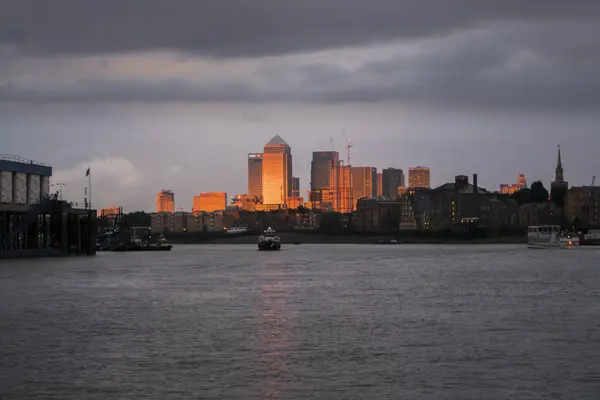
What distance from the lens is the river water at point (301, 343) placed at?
120 feet

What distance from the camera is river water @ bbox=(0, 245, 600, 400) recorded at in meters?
36.6

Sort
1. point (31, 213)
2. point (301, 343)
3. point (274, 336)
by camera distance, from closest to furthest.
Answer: point (301, 343), point (274, 336), point (31, 213)

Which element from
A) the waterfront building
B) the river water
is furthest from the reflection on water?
the waterfront building

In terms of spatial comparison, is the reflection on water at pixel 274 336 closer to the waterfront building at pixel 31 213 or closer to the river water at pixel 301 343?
the river water at pixel 301 343

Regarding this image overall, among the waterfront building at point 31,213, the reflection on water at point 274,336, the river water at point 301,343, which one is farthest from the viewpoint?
the waterfront building at point 31,213

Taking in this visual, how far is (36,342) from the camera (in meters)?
50.4

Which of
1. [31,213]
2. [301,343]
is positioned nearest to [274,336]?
[301,343]

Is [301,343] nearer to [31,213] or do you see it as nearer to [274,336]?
[274,336]

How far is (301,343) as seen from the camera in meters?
48.7

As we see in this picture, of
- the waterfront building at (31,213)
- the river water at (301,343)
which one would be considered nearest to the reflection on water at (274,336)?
the river water at (301,343)

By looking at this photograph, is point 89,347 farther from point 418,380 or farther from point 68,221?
point 68,221

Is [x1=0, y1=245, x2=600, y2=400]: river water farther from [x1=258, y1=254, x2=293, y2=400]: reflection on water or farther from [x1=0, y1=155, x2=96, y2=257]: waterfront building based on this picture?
[x1=0, y1=155, x2=96, y2=257]: waterfront building

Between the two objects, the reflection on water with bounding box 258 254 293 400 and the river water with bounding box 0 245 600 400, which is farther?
the reflection on water with bounding box 258 254 293 400

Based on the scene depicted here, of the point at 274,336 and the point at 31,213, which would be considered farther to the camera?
the point at 31,213
